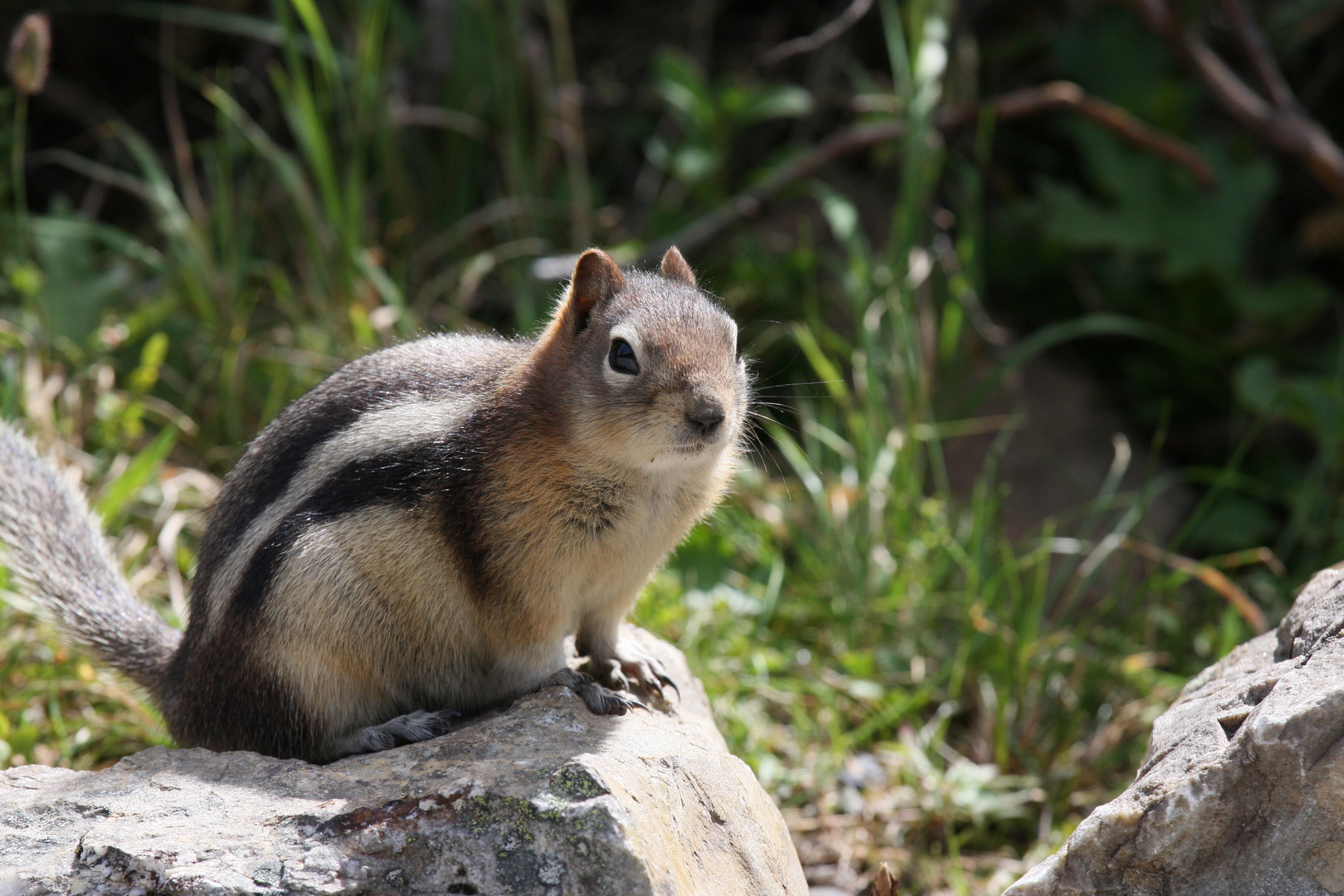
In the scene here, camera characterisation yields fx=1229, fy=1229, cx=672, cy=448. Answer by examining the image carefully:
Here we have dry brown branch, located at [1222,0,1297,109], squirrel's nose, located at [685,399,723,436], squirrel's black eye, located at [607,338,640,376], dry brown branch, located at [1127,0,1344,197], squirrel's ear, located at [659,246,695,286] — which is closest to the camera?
squirrel's nose, located at [685,399,723,436]

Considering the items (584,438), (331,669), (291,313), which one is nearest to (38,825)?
(331,669)

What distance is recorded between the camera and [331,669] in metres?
3.07

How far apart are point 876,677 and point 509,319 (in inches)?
118

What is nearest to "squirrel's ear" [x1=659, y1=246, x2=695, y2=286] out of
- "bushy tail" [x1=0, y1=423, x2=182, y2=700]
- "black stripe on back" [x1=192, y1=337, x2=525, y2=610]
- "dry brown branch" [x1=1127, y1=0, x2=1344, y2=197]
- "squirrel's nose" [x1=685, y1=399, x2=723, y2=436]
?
"black stripe on back" [x1=192, y1=337, x2=525, y2=610]

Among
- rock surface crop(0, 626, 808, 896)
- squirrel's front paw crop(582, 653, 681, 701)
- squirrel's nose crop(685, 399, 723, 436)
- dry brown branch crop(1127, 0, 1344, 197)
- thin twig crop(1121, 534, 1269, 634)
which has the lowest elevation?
thin twig crop(1121, 534, 1269, 634)

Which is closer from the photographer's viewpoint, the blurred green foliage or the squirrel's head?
the squirrel's head

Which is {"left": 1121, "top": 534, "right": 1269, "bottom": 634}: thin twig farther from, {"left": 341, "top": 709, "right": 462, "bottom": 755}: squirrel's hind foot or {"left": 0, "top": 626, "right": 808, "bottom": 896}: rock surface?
{"left": 341, "top": 709, "right": 462, "bottom": 755}: squirrel's hind foot

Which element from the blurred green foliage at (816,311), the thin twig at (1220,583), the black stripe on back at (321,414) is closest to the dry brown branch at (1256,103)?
the blurred green foliage at (816,311)

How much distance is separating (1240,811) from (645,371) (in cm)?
Result: 164

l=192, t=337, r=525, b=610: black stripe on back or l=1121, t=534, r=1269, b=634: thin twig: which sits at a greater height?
l=192, t=337, r=525, b=610: black stripe on back

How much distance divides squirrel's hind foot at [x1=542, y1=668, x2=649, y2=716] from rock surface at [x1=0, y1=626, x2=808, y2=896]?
0.57 ft

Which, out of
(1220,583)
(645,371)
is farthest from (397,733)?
(1220,583)

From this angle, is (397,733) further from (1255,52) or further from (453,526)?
(1255,52)

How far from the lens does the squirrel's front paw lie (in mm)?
3461
